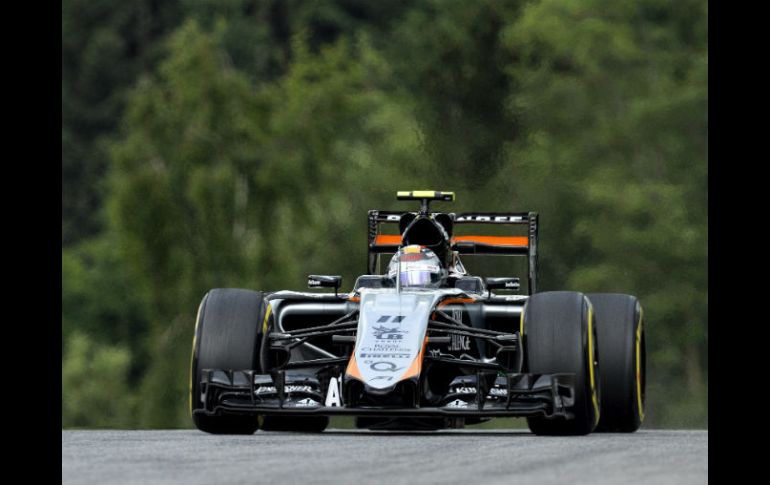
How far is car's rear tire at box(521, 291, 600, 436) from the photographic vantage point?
52.9 ft

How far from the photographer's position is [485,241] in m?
19.9

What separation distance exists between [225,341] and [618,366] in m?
3.56

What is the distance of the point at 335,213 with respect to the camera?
182 feet

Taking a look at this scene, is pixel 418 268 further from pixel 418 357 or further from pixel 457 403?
pixel 418 357

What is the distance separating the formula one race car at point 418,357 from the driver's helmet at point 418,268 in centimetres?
1

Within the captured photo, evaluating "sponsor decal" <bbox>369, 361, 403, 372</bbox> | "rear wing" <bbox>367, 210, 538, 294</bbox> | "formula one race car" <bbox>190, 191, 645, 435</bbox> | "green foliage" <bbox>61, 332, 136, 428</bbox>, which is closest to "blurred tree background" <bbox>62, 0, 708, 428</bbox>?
"green foliage" <bbox>61, 332, 136, 428</bbox>

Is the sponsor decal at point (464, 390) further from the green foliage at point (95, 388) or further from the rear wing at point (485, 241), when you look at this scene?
the green foliage at point (95, 388)

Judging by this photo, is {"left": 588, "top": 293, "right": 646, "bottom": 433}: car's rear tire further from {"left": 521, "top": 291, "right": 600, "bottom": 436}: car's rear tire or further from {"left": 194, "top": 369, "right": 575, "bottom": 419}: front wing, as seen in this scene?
{"left": 194, "top": 369, "right": 575, "bottom": 419}: front wing

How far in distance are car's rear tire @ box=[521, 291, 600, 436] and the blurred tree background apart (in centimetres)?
3003

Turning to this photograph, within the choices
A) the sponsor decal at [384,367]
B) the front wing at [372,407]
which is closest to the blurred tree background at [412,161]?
the front wing at [372,407]

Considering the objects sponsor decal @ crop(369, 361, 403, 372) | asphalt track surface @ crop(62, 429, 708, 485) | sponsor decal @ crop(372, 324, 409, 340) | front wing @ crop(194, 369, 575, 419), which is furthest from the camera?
sponsor decal @ crop(372, 324, 409, 340)

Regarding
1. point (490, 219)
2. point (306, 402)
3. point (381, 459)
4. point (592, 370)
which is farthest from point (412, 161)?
point (381, 459)

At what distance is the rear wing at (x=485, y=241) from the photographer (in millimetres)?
19297
